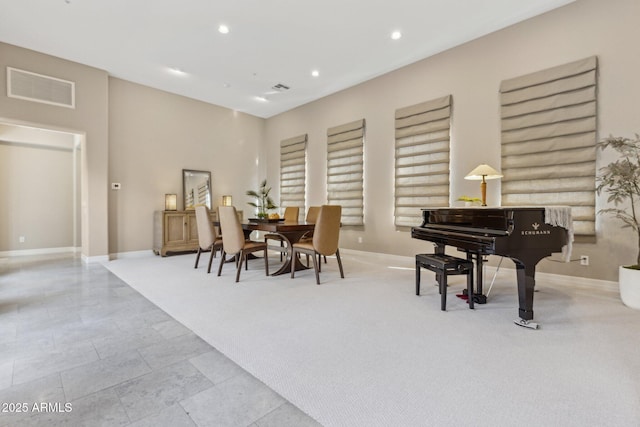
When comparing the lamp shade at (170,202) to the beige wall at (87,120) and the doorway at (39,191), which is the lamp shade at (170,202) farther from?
the doorway at (39,191)

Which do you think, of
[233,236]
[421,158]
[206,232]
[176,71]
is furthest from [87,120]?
[421,158]

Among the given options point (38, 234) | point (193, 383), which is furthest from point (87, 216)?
point (193, 383)

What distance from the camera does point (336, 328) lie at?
2.35 m

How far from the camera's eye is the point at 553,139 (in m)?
3.71

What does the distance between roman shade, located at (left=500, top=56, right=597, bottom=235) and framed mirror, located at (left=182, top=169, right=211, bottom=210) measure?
609 cm

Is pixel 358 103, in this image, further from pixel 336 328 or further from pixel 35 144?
pixel 35 144

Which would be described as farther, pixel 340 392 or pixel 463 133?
pixel 463 133

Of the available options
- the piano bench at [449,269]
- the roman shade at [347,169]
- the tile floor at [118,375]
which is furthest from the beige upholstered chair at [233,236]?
the roman shade at [347,169]

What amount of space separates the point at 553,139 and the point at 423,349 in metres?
3.42

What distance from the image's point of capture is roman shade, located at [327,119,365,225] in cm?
598

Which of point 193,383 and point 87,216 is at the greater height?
point 87,216

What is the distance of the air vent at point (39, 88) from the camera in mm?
4586

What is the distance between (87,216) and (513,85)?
7.28m

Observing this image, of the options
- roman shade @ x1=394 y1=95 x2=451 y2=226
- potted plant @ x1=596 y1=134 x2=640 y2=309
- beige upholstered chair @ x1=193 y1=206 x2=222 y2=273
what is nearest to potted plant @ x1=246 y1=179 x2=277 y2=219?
beige upholstered chair @ x1=193 y1=206 x2=222 y2=273
